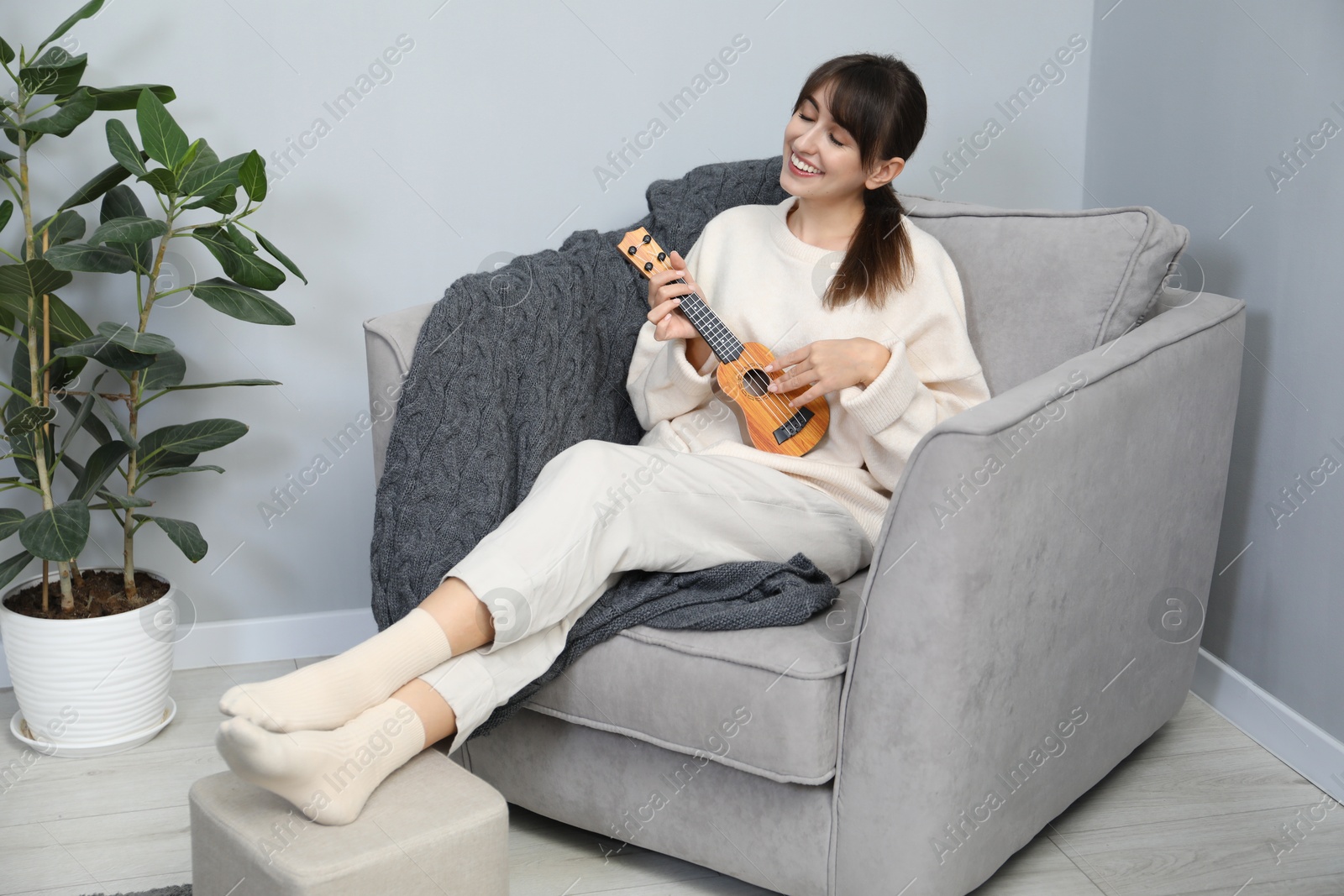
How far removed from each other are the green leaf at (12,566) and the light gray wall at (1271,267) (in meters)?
1.81

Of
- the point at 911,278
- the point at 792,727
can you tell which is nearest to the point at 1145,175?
the point at 911,278

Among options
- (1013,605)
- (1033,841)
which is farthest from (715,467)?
(1033,841)

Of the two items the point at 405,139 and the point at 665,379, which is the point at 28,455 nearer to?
the point at 405,139

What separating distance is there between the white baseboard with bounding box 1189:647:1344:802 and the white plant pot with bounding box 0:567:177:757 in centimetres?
A: 168

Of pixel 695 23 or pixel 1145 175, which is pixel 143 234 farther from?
pixel 1145 175

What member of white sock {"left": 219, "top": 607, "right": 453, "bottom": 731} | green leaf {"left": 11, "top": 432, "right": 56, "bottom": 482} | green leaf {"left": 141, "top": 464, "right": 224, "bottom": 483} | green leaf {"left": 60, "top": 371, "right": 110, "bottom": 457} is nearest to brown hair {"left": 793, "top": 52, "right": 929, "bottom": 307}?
white sock {"left": 219, "top": 607, "right": 453, "bottom": 731}

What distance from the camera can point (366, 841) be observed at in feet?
3.58

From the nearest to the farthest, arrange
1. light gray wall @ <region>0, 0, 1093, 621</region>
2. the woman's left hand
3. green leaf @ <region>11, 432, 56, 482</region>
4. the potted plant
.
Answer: the woman's left hand → the potted plant → green leaf @ <region>11, 432, 56, 482</region> → light gray wall @ <region>0, 0, 1093, 621</region>

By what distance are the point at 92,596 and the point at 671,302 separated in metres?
1.04

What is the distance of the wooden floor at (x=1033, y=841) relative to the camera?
57.9 inches

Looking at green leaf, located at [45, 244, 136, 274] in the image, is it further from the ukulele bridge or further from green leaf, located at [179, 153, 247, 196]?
the ukulele bridge

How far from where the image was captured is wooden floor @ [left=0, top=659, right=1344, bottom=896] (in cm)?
147

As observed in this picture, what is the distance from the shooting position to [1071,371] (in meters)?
1.35

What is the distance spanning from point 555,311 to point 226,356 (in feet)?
2.21
